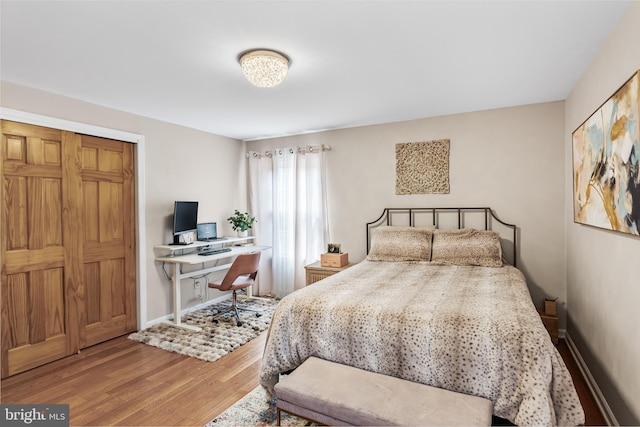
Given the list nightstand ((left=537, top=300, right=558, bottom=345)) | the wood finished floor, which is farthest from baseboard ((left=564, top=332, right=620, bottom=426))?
nightstand ((left=537, top=300, right=558, bottom=345))

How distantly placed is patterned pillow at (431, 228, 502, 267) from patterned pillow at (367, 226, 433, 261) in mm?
118

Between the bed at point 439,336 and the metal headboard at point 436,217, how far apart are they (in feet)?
2.48

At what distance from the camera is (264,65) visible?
2320 millimetres

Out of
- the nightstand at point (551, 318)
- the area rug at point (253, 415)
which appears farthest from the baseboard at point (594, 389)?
the area rug at point (253, 415)

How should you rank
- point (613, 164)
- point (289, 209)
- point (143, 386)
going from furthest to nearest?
point (289, 209) < point (143, 386) < point (613, 164)

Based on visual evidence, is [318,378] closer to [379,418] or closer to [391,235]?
[379,418]

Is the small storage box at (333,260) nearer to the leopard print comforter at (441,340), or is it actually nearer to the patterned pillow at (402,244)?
the patterned pillow at (402,244)

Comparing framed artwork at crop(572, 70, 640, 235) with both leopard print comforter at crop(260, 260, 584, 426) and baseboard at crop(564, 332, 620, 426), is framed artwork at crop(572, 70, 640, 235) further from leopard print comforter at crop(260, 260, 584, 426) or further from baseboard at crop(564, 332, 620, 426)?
baseboard at crop(564, 332, 620, 426)

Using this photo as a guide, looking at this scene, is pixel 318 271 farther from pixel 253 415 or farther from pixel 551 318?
pixel 551 318

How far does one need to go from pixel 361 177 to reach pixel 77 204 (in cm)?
322

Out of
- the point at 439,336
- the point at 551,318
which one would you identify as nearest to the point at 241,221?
the point at 439,336

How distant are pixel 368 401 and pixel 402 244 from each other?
2258mm

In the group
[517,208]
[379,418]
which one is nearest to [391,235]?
[517,208]

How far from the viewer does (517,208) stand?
144 inches
